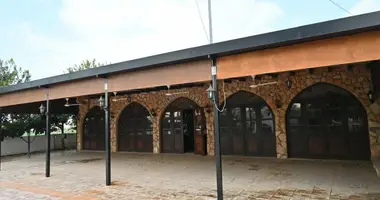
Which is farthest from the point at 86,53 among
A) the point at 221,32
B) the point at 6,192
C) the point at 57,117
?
the point at 6,192

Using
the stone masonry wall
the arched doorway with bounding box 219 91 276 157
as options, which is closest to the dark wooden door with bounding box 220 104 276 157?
the arched doorway with bounding box 219 91 276 157

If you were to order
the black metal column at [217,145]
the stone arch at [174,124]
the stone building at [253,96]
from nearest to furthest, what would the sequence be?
the stone building at [253,96]
the black metal column at [217,145]
the stone arch at [174,124]

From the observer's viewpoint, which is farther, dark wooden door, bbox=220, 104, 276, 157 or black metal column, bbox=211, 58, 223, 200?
dark wooden door, bbox=220, 104, 276, 157

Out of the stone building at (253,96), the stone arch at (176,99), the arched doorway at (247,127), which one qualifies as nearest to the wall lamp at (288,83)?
the stone building at (253,96)

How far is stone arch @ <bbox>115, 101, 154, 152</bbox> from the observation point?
430 inches

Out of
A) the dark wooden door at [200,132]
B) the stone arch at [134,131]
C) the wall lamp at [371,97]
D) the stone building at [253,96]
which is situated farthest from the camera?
the stone arch at [134,131]

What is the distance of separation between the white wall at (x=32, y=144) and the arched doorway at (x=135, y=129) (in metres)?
5.16

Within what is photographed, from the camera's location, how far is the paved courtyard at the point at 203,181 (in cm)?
449

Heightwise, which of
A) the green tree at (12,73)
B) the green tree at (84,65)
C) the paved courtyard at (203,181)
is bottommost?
the paved courtyard at (203,181)

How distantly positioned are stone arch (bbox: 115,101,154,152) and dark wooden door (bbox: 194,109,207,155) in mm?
2119

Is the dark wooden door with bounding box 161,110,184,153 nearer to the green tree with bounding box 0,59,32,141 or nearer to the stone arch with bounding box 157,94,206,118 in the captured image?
the stone arch with bounding box 157,94,206,118

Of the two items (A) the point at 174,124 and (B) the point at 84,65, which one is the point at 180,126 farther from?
(B) the point at 84,65

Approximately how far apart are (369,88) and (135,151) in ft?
28.6

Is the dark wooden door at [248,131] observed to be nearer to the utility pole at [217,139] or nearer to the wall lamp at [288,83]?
the wall lamp at [288,83]
